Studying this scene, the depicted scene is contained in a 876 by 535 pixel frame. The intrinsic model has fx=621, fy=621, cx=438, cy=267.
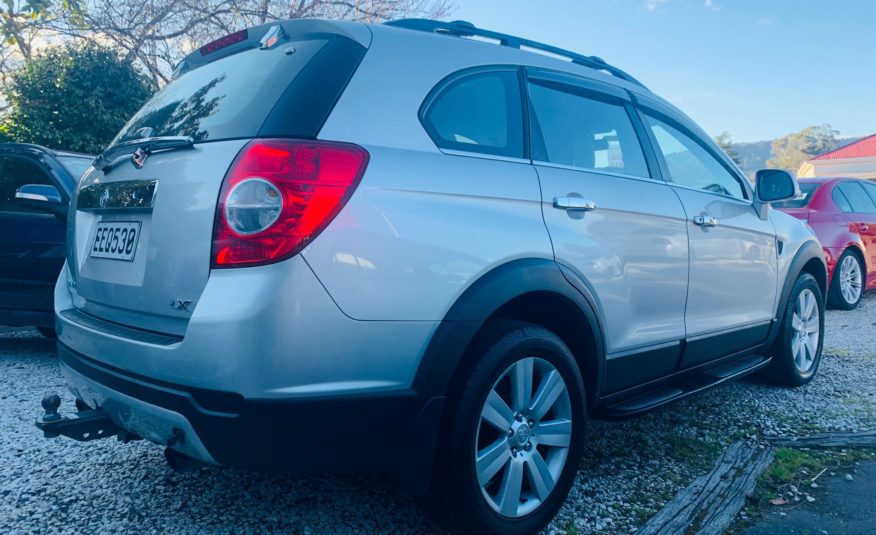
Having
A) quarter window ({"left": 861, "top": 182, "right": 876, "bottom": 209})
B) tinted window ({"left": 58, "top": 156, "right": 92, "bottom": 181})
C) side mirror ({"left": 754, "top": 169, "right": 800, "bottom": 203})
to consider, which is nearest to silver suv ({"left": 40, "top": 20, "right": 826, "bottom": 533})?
side mirror ({"left": 754, "top": 169, "right": 800, "bottom": 203})

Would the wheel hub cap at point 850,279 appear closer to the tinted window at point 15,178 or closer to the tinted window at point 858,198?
the tinted window at point 858,198

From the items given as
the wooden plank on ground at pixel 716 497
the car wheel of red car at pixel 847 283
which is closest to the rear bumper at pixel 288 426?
the wooden plank on ground at pixel 716 497

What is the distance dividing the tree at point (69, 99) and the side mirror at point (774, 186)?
8.87m

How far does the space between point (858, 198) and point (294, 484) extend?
8.15 metres

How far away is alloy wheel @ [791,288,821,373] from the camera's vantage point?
167 inches

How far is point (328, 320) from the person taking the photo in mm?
Answer: 1698

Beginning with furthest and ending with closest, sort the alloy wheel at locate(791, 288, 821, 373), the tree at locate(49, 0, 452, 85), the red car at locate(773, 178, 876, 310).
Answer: the tree at locate(49, 0, 452, 85) < the red car at locate(773, 178, 876, 310) < the alloy wheel at locate(791, 288, 821, 373)

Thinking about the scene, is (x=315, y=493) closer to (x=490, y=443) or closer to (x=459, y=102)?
(x=490, y=443)

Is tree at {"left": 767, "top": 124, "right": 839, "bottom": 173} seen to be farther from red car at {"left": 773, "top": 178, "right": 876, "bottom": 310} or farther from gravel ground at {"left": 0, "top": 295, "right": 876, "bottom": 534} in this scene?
gravel ground at {"left": 0, "top": 295, "right": 876, "bottom": 534}

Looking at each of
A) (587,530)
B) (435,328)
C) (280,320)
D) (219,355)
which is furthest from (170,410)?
(587,530)

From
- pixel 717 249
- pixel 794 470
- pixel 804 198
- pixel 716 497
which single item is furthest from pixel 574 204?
pixel 804 198

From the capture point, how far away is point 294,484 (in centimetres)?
262

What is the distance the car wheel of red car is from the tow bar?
307 inches

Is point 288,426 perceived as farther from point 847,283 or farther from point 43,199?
point 847,283
